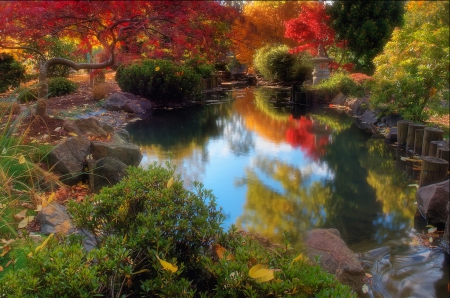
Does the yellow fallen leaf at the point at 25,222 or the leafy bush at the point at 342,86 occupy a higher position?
the leafy bush at the point at 342,86

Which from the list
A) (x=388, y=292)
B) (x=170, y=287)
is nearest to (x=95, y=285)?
(x=170, y=287)

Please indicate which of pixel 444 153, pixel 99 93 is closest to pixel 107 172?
pixel 444 153

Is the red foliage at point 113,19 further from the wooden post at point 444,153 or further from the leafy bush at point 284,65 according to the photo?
the leafy bush at point 284,65

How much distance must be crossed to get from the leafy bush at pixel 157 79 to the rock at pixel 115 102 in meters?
1.02

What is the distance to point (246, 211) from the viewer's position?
463 cm

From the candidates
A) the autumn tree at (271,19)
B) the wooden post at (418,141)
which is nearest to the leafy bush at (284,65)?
the autumn tree at (271,19)

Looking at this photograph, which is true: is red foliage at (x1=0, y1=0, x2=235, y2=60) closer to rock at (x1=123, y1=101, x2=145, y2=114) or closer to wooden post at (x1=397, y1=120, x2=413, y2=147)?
wooden post at (x1=397, y1=120, x2=413, y2=147)

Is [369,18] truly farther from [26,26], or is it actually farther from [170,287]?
[170,287]

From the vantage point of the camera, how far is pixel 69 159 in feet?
15.1

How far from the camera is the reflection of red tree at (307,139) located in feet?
24.0

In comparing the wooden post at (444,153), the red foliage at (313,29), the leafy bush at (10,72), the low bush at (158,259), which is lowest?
the wooden post at (444,153)

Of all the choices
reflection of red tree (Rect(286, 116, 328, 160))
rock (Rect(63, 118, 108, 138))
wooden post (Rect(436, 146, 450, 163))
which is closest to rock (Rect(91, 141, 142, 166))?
rock (Rect(63, 118, 108, 138))

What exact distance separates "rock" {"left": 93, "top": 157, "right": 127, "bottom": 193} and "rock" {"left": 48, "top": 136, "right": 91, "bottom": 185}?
20 cm

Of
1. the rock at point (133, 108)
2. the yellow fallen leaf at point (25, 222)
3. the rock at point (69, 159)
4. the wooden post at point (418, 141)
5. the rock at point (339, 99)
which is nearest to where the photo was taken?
the yellow fallen leaf at point (25, 222)
